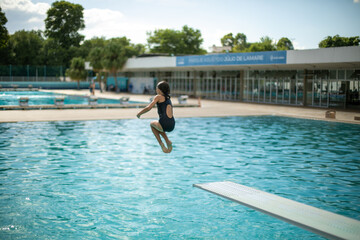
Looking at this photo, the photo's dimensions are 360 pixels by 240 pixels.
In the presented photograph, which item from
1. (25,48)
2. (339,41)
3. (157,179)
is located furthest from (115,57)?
(339,41)

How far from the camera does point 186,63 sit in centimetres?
4056

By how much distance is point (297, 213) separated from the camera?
21.6 ft

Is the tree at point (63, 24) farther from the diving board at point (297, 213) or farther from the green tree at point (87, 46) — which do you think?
the diving board at point (297, 213)

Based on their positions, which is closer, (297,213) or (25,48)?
(297,213)

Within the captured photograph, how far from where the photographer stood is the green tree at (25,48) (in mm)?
77312

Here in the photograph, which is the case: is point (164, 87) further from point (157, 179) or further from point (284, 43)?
point (284, 43)

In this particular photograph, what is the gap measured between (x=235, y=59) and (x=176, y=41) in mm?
56427

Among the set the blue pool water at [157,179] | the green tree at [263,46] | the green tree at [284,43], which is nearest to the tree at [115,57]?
the blue pool water at [157,179]

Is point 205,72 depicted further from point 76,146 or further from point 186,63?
point 76,146

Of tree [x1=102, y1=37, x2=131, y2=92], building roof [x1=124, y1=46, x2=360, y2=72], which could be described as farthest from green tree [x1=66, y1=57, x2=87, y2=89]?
building roof [x1=124, y1=46, x2=360, y2=72]

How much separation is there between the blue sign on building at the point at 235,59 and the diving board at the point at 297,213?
978 inches

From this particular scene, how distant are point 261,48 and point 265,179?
8787 cm

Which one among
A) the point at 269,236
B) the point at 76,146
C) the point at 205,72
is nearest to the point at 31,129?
the point at 76,146

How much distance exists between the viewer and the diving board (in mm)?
5746
